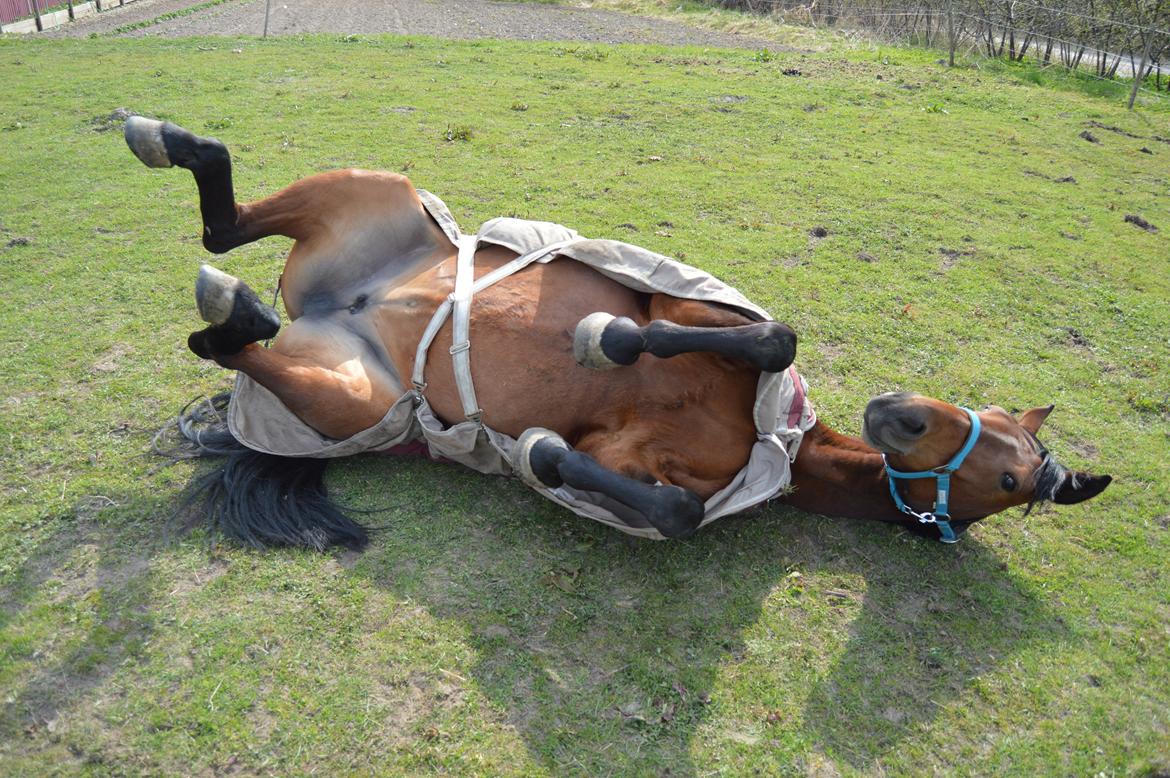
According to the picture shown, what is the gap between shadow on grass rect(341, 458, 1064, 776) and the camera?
8.68 ft

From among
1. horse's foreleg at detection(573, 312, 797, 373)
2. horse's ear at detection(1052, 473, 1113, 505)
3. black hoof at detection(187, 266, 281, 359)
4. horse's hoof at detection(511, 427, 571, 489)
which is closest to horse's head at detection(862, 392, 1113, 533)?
horse's ear at detection(1052, 473, 1113, 505)

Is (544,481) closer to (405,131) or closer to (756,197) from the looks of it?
(756,197)

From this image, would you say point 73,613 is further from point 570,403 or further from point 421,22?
point 421,22

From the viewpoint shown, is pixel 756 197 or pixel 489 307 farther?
pixel 756 197

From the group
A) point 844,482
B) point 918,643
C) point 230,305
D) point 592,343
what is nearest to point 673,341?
point 592,343

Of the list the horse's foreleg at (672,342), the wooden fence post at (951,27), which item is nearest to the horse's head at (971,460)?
the horse's foreleg at (672,342)

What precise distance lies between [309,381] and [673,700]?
213 cm

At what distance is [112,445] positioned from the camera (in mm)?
3736

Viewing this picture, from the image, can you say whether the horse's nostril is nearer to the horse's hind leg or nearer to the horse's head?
the horse's head

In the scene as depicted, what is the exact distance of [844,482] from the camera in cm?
342

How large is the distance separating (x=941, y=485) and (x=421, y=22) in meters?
18.5

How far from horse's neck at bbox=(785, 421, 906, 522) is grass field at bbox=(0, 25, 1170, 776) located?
17 cm

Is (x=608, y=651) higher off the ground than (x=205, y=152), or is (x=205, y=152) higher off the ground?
(x=205, y=152)

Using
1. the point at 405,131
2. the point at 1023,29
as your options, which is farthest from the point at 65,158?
the point at 1023,29
